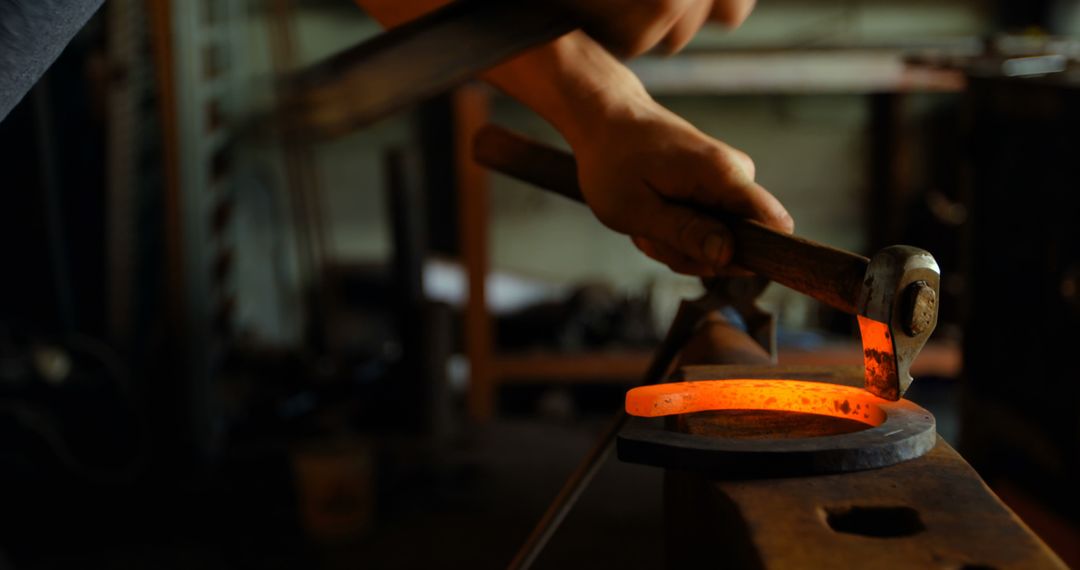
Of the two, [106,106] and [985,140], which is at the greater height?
[106,106]

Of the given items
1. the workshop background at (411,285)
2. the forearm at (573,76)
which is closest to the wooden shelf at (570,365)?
the workshop background at (411,285)

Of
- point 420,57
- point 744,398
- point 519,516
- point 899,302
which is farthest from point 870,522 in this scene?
point 519,516

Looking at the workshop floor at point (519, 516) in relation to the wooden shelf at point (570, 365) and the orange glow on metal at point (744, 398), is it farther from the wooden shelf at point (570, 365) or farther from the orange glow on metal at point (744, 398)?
the orange glow on metal at point (744, 398)

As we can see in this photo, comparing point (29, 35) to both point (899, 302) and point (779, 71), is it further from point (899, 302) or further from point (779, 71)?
point (779, 71)

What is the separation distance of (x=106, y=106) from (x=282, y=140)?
1.11 meters

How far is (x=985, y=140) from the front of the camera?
A: 2.58m

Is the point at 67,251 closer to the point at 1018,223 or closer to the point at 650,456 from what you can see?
the point at 1018,223

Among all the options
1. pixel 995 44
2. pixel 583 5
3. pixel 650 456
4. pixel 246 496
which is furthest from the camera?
pixel 246 496

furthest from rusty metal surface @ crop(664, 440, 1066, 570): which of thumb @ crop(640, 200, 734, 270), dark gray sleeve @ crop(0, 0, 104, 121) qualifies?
dark gray sleeve @ crop(0, 0, 104, 121)

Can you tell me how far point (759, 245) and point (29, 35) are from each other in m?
Result: 0.78

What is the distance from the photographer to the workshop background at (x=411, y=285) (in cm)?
260

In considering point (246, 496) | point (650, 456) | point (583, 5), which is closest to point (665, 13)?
point (583, 5)

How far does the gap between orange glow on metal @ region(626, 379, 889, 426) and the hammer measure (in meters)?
0.05

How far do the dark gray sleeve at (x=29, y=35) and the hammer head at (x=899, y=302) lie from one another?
715 mm
